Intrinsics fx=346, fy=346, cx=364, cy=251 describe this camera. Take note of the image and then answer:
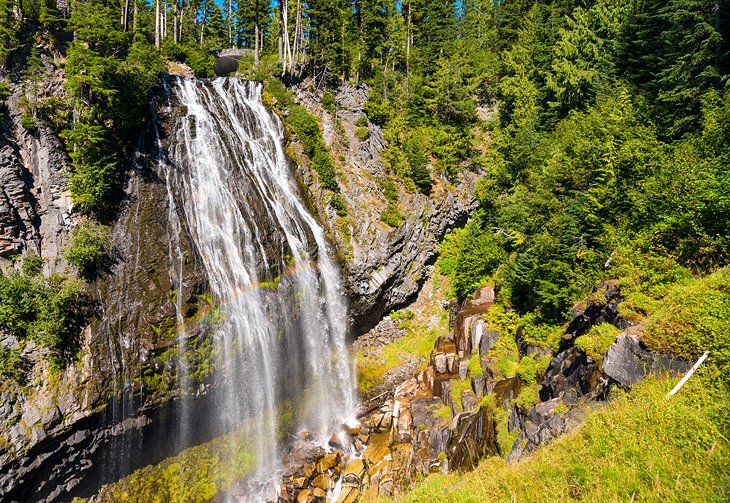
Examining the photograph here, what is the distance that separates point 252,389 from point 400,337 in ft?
32.1

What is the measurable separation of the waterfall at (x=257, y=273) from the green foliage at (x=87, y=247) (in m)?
2.71

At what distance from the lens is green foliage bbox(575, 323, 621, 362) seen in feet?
31.7

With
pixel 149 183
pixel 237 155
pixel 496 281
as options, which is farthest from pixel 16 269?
pixel 496 281

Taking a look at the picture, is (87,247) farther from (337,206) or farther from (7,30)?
(337,206)

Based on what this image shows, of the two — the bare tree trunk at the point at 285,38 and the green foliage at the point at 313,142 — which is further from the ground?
the bare tree trunk at the point at 285,38

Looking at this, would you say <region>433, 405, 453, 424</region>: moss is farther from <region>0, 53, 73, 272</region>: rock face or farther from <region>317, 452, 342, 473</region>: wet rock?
<region>0, 53, 73, 272</region>: rock face

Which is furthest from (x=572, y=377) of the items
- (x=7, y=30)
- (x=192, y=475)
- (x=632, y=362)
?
(x=7, y=30)

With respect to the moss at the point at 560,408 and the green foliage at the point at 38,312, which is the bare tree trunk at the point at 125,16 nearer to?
the green foliage at the point at 38,312

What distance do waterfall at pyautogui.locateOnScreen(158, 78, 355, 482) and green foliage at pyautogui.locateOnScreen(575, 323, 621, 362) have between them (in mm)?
12870

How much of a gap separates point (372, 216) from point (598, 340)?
54.4 feet

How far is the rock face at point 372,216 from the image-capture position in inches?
886

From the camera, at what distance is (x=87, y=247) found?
14.4 m

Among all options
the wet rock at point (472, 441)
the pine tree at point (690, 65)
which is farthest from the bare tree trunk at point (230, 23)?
the wet rock at point (472, 441)

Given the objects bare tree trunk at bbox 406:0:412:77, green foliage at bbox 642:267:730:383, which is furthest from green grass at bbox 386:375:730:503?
bare tree trunk at bbox 406:0:412:77
